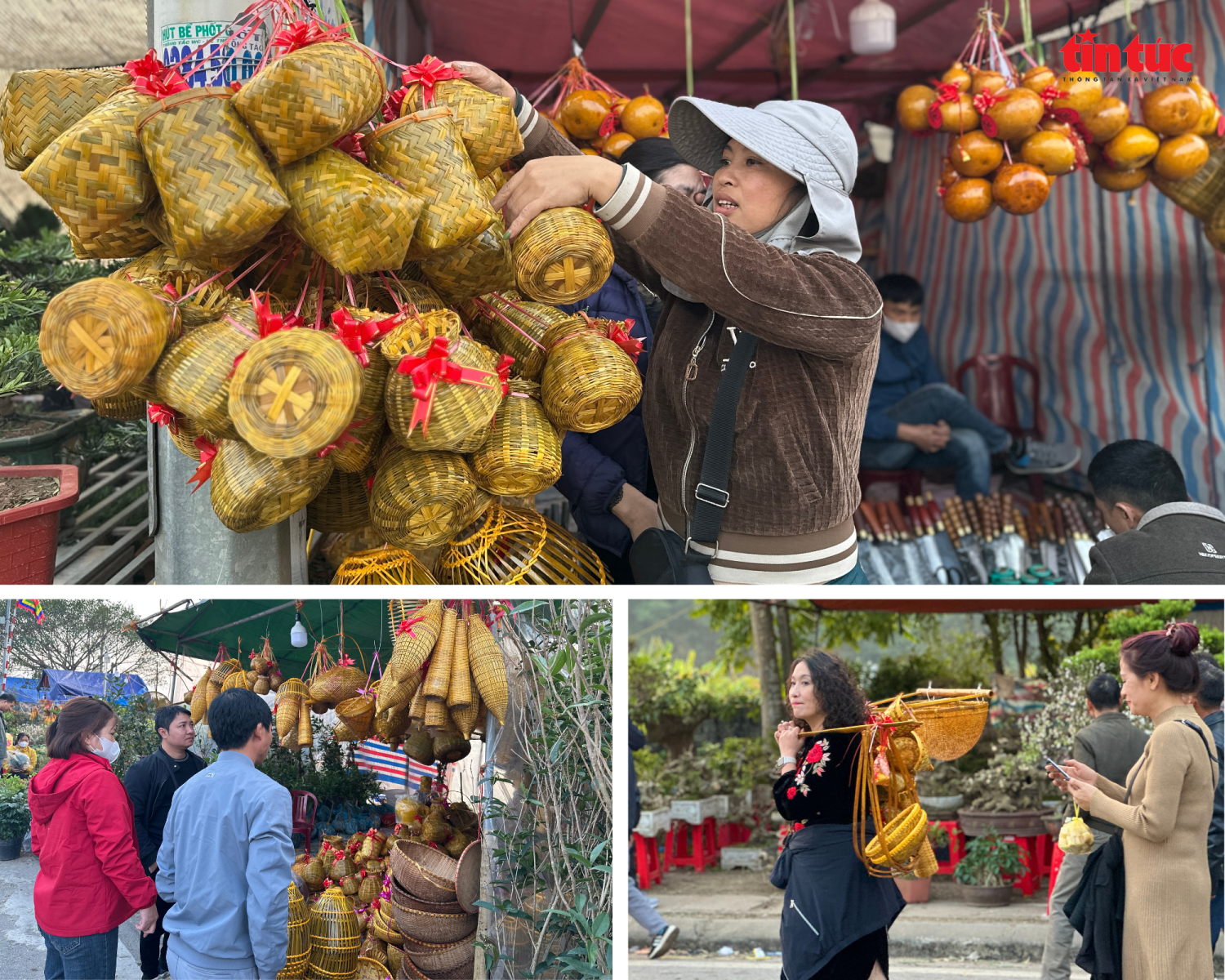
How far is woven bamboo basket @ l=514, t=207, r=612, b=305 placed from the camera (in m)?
1.46

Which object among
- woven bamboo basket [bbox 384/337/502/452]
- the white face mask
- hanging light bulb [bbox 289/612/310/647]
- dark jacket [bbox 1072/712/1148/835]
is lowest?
dark jacket [bbox 1072/712/1148/835]

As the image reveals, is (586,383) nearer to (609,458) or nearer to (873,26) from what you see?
(609,458)

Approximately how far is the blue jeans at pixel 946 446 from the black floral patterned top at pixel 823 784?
2.44m

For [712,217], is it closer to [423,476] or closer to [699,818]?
[423,476]

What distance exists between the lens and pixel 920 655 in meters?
4.30

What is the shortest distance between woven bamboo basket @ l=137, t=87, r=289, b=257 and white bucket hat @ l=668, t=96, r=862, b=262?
800 mm

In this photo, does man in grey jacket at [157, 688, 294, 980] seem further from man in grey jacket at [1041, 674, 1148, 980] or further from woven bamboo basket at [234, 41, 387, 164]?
man in grey jacket at [1041, 674, 1148, 980]

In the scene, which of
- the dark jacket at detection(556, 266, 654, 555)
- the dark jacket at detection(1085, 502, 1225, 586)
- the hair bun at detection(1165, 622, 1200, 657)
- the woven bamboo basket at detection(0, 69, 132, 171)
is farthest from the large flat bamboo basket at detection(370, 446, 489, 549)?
the dark jacket at detection(1085, 502, 1225, 586)

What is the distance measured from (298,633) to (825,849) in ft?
3.04

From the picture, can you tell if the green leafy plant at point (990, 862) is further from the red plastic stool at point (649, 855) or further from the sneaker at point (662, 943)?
the sneaker at point (662, 943)

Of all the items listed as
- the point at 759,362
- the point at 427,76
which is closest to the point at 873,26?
the point at 759,362

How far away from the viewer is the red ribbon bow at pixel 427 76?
1438mm

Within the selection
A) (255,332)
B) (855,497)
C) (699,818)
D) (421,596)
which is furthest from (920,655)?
(255,332)

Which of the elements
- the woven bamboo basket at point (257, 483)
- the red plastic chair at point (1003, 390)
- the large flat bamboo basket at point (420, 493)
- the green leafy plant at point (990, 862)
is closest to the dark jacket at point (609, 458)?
the large flat bamboo basket at point (420, 493)
